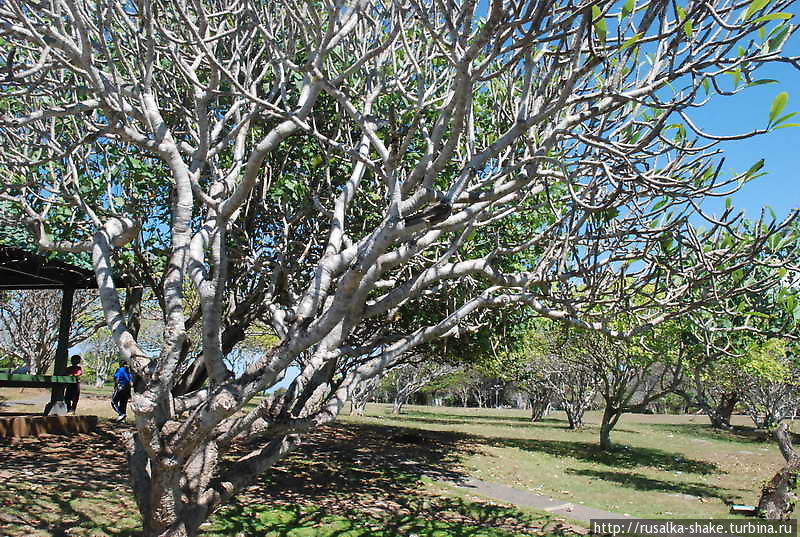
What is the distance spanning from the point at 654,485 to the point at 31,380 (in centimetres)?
1580

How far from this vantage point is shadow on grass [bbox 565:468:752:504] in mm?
13656

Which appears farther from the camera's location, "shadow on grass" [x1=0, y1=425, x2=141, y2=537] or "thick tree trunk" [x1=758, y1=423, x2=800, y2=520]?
"thick tree trunk" [x1=758, y1=423, x2=800, y2=520]

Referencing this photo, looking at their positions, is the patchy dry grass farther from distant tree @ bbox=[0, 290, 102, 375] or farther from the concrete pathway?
distant tree @ bbox=[0, 290, 102, 375]

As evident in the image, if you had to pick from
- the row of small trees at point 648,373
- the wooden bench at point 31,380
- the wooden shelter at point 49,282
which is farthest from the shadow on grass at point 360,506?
the wooden shelter at point 49,282

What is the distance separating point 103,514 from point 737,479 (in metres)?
17.4

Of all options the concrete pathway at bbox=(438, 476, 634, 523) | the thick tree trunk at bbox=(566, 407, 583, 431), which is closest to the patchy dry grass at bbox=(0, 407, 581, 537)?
the concrete pathway at bbox=(438, 476, 634, 523)

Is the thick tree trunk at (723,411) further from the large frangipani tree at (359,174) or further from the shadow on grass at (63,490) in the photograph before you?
the shadow on grass at (63,490)

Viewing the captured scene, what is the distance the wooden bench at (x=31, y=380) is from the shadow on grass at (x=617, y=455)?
15.7 meters

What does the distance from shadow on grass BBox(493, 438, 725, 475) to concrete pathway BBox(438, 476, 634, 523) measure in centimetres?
737

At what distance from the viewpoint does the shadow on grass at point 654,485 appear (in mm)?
13656

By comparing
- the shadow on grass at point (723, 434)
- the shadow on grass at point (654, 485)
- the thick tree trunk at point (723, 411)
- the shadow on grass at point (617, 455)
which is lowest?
the shadow on grass at point (723, 434)

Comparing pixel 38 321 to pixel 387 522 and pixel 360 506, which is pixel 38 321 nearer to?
pixel 360 506

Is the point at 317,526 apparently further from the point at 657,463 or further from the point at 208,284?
the point at 657,463

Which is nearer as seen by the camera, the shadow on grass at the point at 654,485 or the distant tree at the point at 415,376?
the shadow on grass at the point at 654,485
